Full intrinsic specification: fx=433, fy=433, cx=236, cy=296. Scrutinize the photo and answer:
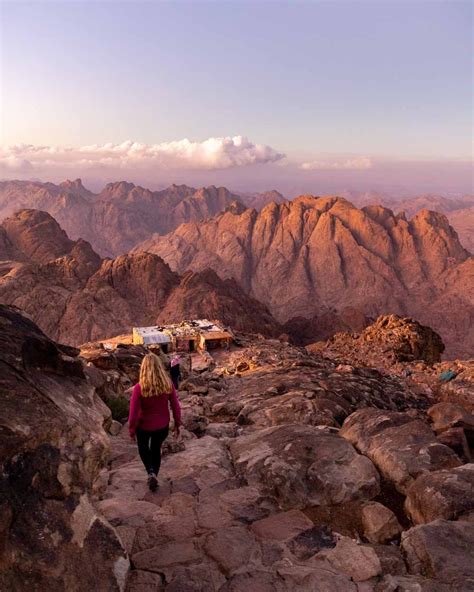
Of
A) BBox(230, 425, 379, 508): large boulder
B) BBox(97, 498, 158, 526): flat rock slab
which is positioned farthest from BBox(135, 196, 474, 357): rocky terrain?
BBox(97, 498, 158, 526): flat rock slab

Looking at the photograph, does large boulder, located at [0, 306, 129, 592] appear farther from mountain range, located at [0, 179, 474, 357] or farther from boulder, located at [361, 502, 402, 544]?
mountain range, located at [0, 179, 474, 357]

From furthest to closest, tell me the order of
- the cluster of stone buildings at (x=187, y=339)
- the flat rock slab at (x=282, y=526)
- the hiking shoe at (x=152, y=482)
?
1. the cluster of stone buildings at (x=187, y=339)
2. the hiking shoe at (x=152, y=482)
3. the flat rock slab at (x=282, y=526)

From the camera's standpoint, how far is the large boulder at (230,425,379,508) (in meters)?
6.10

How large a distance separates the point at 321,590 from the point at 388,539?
1.55 meters

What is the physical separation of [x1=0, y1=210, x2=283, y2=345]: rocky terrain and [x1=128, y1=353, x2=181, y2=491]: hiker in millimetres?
62861

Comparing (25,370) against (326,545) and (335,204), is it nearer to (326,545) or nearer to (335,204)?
(326,545)

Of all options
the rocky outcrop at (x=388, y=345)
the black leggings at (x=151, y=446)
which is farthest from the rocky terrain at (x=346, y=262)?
the black leggings at (x=151, y=446)

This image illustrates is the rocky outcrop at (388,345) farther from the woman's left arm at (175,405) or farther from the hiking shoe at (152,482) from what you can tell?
the hiking shoe at (152,482)

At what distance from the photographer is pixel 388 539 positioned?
524 centimetres

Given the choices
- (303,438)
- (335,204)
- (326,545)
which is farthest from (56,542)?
(335,204)

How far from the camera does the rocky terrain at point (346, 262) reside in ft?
421

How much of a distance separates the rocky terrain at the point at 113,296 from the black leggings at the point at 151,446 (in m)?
62.8

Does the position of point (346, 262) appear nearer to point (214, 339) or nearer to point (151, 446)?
point (214, 339)

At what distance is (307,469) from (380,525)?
1.37m
